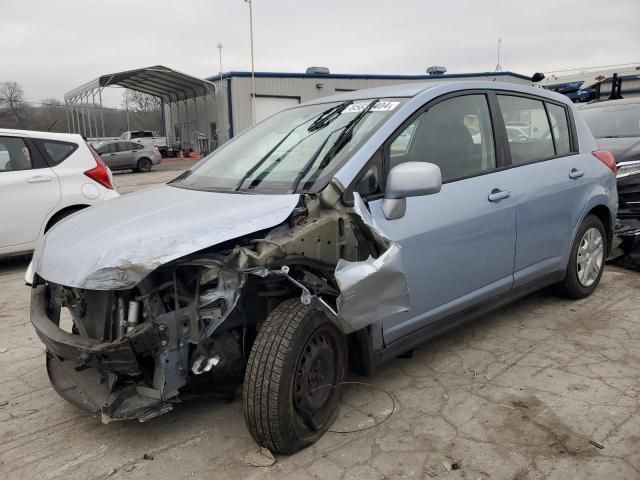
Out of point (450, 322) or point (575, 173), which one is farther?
point (575, 173)

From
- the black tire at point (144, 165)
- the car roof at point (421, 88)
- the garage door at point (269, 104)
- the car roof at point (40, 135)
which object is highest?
the garage door at point (269, 104)

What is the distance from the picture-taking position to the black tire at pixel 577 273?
4339 mm

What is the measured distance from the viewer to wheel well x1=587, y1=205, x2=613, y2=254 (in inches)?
180

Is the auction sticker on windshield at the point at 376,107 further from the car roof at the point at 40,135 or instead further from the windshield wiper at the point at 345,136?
the car roof at the point at 40,135

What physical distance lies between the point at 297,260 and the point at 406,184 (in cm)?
69

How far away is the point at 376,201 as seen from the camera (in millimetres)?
2877

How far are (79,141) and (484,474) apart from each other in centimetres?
610

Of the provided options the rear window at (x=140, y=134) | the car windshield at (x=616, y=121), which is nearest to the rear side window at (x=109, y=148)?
the rear window at (x=140, y=134)

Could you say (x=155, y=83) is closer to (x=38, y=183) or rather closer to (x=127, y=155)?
(x=127, y=155)

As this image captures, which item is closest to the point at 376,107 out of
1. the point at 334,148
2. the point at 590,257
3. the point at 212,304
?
the point at 334,148

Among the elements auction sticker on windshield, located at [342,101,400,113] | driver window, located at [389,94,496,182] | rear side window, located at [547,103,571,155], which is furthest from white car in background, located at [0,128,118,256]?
rear side window, located at [547,103,571,155]

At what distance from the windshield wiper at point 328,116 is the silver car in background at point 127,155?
73.0ft

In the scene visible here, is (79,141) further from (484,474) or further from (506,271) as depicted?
(484,474)

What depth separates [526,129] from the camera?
398 centimetres
